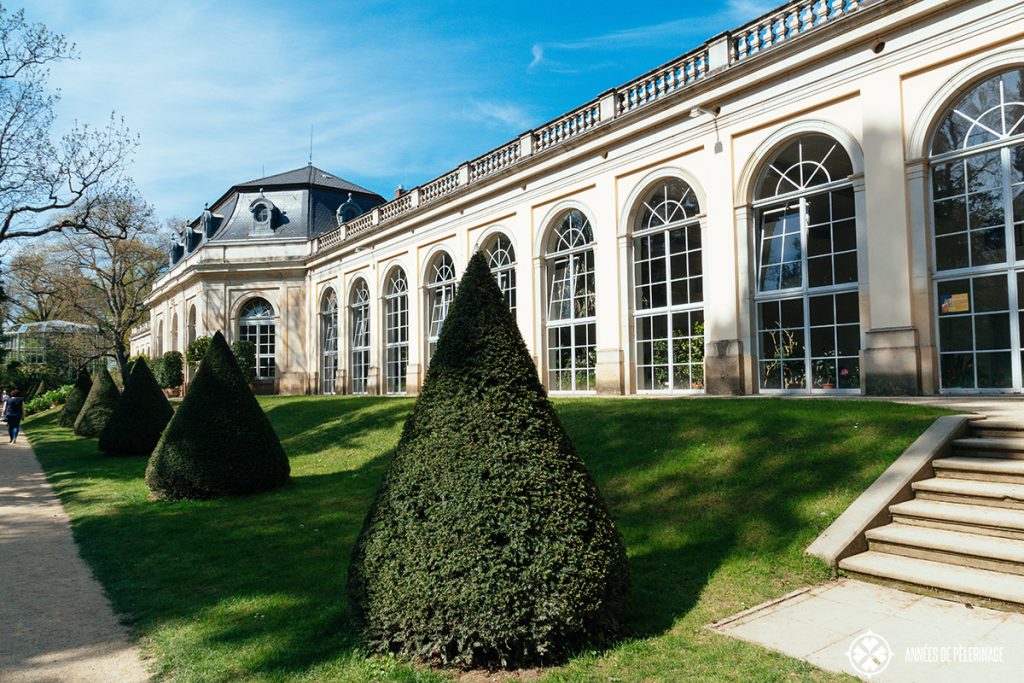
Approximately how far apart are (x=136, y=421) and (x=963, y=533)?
16.3 metres

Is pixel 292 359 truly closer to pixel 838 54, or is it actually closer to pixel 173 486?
pixel 173 486

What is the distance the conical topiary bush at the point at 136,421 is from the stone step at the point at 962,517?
1527cm

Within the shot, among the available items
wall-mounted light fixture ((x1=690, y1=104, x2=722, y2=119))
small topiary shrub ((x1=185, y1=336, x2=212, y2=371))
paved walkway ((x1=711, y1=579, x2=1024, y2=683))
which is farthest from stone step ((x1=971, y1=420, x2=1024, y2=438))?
small topiary shrub ((x1=185, y1=336, x2=212, y2=371))

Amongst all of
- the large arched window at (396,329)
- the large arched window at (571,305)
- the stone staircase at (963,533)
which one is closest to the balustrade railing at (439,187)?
the large arched window at (396,329)

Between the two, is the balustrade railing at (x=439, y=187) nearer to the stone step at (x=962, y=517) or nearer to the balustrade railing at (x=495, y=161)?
the balustrade railing at (x=495, y=161)

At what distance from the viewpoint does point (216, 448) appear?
33.1 ft

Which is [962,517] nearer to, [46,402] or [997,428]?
[997,428]

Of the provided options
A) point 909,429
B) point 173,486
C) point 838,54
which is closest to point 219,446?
point 173,486

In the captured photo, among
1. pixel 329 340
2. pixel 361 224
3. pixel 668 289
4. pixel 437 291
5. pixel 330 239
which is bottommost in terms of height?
pixel 329 340

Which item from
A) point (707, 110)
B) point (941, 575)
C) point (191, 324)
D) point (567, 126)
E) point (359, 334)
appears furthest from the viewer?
point (191, 324)

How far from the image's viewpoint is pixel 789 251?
47.2ft

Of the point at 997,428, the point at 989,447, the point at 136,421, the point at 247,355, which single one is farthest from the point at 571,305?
the point at 247,355

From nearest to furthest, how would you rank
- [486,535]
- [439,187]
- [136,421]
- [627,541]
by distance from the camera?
1. [486,535]
2. [627,541]
3. [136,421]
4. [439,187]

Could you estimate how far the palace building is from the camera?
11.7 metres
